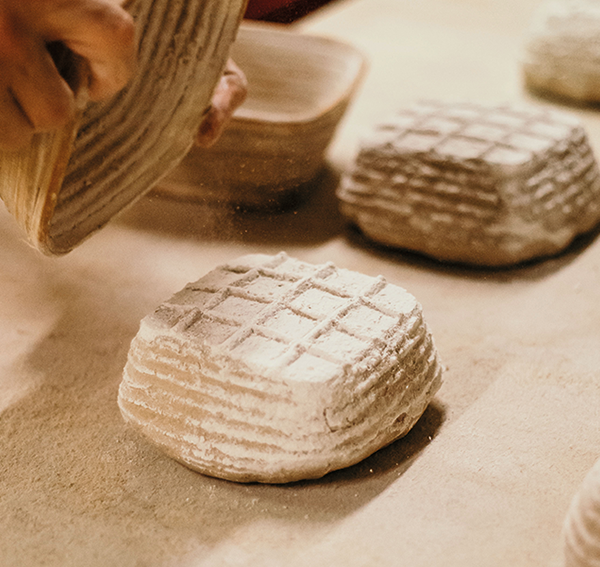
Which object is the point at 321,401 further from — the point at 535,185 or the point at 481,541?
the point at 535,185

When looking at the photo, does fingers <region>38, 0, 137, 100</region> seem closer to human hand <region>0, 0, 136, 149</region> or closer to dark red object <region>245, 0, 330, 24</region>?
human hand <region>0, 0, 136, 149</region>

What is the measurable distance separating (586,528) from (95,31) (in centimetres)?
84

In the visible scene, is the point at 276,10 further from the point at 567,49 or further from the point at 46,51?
the point at 567,49

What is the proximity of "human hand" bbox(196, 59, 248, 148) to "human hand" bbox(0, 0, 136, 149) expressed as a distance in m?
0.59

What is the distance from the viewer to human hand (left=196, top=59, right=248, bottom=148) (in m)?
1.50

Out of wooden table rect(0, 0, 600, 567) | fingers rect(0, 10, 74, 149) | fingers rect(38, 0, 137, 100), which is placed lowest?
wooden table rect(0, 0, 600, 567)

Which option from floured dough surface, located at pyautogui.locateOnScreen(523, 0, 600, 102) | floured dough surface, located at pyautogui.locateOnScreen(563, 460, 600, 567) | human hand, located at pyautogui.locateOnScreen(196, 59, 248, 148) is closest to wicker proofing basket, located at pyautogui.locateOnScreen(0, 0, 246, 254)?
human hand, located at pyautogui.locateOnScreen(196, 59, 248, 148)

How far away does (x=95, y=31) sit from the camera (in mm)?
859

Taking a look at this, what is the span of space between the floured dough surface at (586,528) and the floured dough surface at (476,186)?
3.30 ft

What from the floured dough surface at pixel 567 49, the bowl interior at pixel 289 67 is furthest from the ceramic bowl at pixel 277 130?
the floured dough surface at pixel 567 49

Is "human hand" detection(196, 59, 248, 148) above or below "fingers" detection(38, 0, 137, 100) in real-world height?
below

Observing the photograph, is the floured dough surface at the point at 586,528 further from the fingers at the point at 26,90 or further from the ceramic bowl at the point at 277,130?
the ceramic bowl at the point at 277,130

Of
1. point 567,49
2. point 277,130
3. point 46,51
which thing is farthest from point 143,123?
point 567,49

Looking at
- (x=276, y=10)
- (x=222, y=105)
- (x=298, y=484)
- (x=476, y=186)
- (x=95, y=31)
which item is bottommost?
(x=298, y=484)
